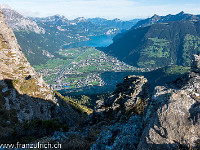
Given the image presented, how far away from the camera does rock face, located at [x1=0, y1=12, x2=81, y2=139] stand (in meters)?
36.4

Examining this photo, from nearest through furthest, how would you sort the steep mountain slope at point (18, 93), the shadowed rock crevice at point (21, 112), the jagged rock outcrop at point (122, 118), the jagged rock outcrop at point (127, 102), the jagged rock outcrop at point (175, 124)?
1. the jagged rock outcrop at point (175, 124)
2. the jagged rock outcrop at point (122, 118)
3. the shadowed rock crevice at point (21, 112)
4. the jagged rock outcrop at point (127, 102)
5. the steep mountain slope at point (18, 93)

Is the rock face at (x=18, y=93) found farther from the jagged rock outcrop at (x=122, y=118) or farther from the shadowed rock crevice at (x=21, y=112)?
the jagged rock outcrop at (x=122, y=118)

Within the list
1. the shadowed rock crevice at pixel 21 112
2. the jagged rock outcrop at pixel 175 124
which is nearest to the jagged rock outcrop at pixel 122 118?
the jagged rock outcrop at pixel 175 124

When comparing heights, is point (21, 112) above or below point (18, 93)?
below

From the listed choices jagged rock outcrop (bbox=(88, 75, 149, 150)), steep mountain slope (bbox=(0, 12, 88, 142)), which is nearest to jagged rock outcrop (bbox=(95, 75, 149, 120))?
jagged rock outcrop (bbox=(88, 75, 149, 150))

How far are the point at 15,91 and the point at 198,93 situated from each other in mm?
45381

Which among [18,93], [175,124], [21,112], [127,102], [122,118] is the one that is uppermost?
[175,124]

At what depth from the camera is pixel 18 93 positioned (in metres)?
43.5

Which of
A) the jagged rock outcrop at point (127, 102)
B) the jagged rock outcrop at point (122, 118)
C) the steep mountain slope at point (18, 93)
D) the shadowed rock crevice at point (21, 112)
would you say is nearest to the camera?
the jagged rock outcrop at point (122, 118)

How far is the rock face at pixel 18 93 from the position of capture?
36394 millimetres

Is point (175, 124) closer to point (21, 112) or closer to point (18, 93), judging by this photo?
point (21, 112)

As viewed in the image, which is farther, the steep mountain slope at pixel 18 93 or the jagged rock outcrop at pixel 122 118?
the steep mountain slope at pixel 18 93

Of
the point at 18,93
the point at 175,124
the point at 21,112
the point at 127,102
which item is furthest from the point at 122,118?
the point at 18,93

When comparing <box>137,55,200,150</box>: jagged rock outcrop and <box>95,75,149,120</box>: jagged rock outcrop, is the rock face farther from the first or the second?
<box>137,55,200,150</box>: jagged rock outcrop
